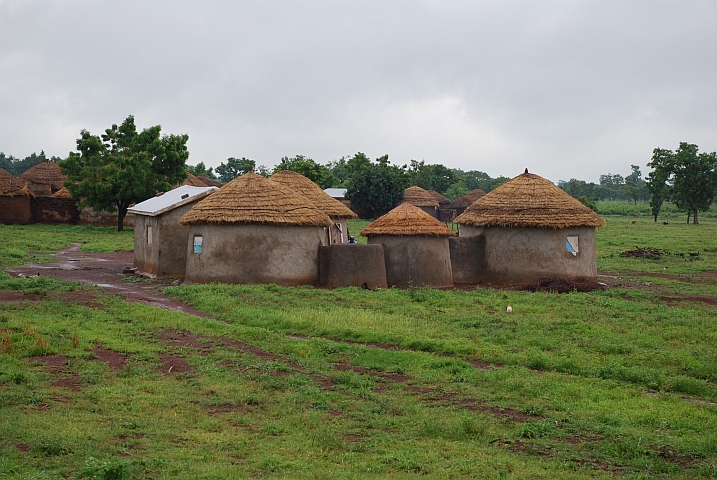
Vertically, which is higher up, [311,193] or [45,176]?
[45,176]

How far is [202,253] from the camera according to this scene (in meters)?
20.7

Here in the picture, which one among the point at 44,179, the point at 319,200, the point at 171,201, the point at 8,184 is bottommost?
the point at 171,201

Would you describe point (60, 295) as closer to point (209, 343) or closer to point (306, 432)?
point (209, 343)

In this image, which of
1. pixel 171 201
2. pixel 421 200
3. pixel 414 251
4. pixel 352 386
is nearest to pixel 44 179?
pixel 421 200

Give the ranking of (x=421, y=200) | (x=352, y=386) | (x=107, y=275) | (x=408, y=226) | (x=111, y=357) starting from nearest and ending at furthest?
(x=352, y=386) < (x=111, y=357) < (x=408, y=226) < (x=107, y=275) < (x=421, y=200)

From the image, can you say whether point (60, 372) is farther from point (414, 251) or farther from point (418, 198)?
point (418, 198)

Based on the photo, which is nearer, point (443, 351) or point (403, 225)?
point (443, 351)

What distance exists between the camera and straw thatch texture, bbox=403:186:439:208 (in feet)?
191

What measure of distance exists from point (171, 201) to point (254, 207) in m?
4.20

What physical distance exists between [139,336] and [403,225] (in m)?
9.80

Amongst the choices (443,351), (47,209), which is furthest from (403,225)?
(47,209)

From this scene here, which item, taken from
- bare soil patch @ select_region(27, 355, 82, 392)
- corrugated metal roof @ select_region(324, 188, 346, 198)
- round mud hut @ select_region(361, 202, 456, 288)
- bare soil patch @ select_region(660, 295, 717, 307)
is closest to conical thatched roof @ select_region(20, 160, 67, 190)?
corrugated metal roof @ select_region(324, 188, 346, 198)

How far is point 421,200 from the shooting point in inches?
2317

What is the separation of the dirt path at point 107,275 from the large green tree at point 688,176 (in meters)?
43.8
